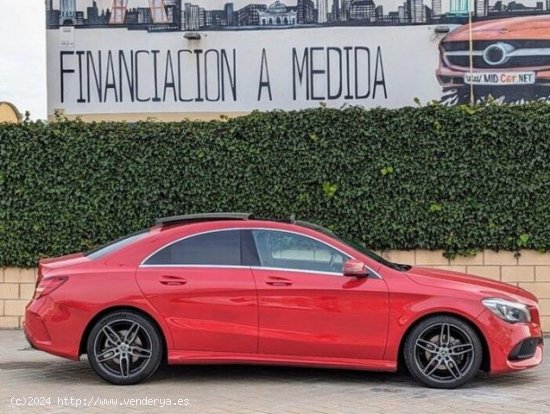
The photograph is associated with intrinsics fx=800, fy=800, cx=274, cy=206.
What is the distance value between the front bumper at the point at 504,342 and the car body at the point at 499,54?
6.45m

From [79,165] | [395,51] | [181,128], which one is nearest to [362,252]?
[181,128]

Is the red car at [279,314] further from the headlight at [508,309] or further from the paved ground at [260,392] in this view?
the paved ground at [260,392]

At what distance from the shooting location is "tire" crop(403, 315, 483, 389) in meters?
7.27

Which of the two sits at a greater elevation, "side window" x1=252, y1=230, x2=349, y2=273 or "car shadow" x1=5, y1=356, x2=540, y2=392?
"side window" x1=252, y1=230, x2=349, y2=273

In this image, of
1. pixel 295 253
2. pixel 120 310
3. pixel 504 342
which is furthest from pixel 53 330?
pixel 504 342

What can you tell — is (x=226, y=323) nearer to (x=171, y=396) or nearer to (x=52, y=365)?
(x=171, y=396)

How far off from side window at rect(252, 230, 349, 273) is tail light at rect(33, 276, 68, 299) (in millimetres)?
1865

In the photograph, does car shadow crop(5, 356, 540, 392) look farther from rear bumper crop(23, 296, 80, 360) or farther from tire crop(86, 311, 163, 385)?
rear bumper crop(23, 296, 80, 360)

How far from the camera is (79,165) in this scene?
35.0ft

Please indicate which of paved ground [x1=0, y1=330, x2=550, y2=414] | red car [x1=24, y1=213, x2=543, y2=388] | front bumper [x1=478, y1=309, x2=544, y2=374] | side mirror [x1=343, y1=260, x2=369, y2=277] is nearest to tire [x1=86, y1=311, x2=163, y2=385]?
red car [x1=24, y1=213, x2=543, y2=388]

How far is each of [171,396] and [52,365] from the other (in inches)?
85.2

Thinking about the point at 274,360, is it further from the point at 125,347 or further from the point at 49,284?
the point at 49,284

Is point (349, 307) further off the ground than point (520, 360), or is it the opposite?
point (349, 307)

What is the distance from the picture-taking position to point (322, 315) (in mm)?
7285
